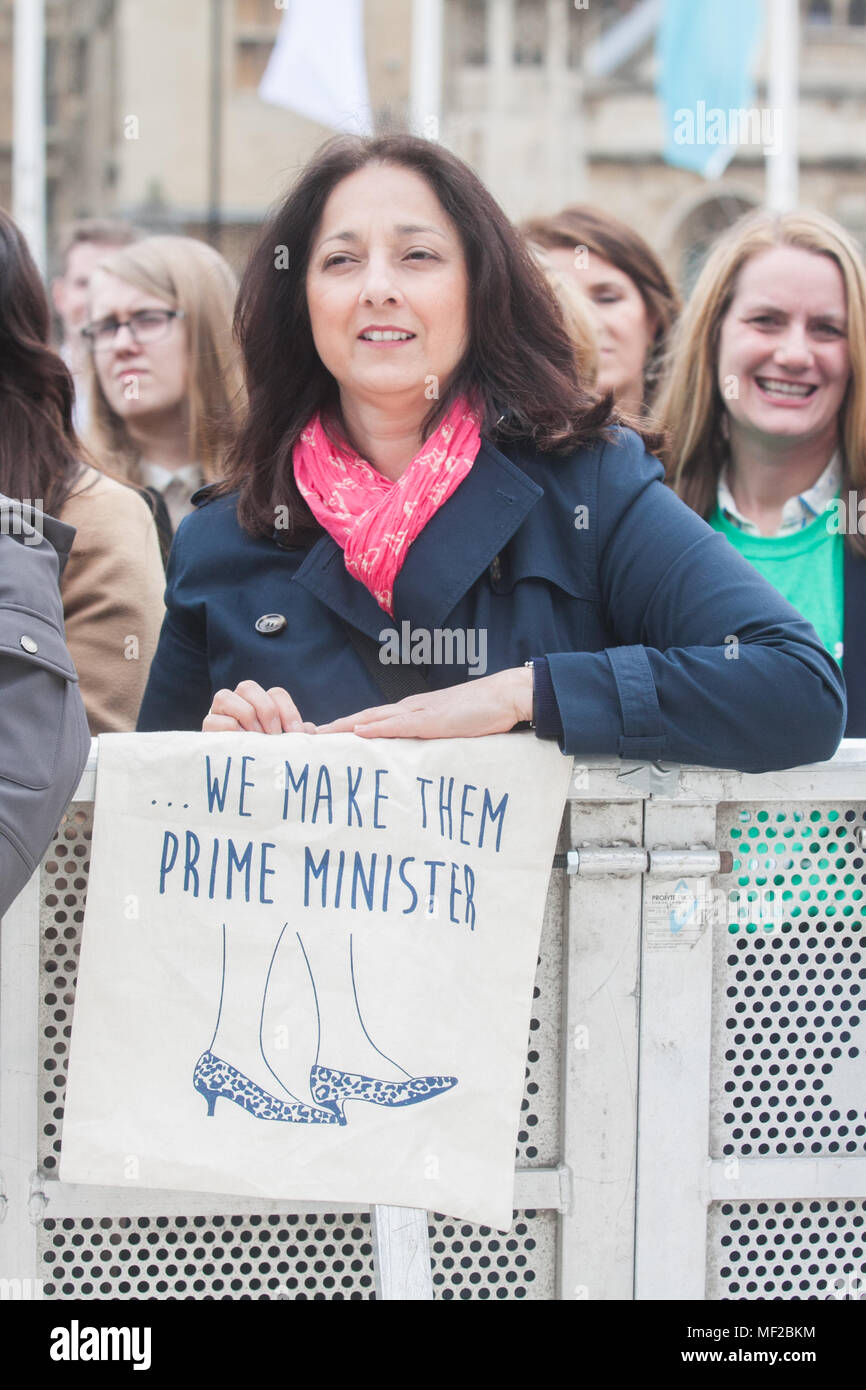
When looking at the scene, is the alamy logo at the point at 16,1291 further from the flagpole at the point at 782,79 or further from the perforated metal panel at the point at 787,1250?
the flagpole at the point at 782,79

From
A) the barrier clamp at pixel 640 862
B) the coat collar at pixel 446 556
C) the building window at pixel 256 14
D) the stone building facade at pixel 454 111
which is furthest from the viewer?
the building window at pixel 256 14

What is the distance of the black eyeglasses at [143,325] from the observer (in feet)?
14.9

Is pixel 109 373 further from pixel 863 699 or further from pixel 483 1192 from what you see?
pixel 483 1192

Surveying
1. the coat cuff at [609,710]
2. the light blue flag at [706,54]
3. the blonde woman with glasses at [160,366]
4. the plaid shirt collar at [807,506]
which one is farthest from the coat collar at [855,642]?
the light blue flag at [706,54]

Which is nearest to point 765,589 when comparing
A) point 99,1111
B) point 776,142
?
point 99,1111

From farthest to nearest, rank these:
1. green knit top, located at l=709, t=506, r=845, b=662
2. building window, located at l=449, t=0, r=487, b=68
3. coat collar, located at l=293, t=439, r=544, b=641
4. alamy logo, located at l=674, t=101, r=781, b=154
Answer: building window, located at l=449, t=0, r=487, b=68
alamy logo, located at l=674, t=101, r=781, b=154
green knit top, located at l=709, t=506, r=845, b=662
coat collar, located at l=293, t=439, r=544, b=641

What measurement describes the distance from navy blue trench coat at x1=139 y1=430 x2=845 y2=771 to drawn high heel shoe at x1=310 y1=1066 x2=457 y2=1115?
0.55m

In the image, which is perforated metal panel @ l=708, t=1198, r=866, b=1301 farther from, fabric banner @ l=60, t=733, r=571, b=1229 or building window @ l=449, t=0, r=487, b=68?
building window @ l=449, t=0, r=487, b=68

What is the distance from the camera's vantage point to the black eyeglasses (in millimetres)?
4555

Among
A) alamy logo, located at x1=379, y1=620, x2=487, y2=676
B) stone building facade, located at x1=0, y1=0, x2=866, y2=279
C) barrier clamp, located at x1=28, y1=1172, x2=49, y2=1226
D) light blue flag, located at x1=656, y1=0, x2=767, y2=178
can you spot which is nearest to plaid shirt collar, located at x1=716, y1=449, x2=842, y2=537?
alamy logo, located at x1=379, y1=620, x2=487, y2=676

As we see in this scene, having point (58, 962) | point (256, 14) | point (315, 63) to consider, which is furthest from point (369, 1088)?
point (256, 14)

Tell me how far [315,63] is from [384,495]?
8427 millimetres

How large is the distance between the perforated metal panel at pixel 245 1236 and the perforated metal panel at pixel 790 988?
0.78 feet
